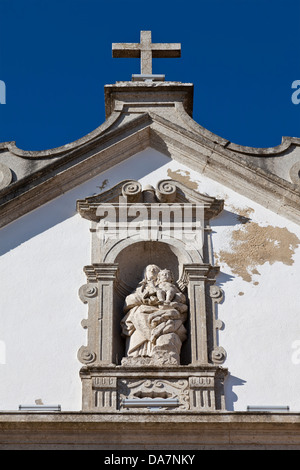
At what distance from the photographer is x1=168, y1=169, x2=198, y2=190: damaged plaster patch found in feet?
44.8

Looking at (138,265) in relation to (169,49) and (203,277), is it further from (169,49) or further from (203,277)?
(169,49)

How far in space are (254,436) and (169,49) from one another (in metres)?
5.34

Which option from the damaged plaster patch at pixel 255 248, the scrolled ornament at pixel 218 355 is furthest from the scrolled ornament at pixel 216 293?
the scrolled ornament at pixel 218 355

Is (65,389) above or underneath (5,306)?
underneath

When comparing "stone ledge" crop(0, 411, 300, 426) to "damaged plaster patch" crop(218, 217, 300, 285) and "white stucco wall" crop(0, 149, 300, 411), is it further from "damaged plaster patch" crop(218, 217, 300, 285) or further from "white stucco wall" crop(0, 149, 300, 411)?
"damaged plaster patch" crop(218, 217, 300, 285)

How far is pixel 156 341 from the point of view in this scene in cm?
1224

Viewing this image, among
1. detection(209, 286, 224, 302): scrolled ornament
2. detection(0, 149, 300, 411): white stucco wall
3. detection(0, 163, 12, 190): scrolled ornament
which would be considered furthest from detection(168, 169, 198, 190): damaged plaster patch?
detection(0, 163, 12, 190): scrolled ornament

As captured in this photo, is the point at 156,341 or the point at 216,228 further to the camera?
the point at 216,228

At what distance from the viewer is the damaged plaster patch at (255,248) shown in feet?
42.4

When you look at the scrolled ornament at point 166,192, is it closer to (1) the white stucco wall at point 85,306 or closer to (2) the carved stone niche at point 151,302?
(2) the carved stone niche at point 151,302

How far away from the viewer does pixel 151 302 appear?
1256 centimetres

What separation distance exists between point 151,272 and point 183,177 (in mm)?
1311
